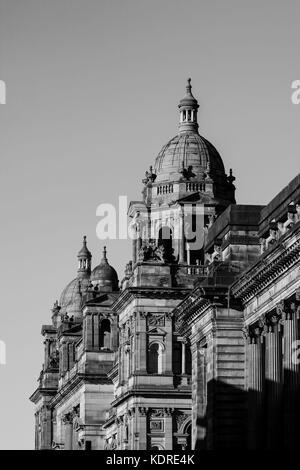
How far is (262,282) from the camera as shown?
102 metres

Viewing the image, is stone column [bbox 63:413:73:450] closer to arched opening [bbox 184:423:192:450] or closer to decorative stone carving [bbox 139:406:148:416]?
decorative stone carving [bbox 139:406:148:416]

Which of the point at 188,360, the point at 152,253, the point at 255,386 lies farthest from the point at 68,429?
the point at 255,386

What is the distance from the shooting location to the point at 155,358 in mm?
135125

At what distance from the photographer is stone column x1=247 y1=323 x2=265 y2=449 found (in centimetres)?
10400

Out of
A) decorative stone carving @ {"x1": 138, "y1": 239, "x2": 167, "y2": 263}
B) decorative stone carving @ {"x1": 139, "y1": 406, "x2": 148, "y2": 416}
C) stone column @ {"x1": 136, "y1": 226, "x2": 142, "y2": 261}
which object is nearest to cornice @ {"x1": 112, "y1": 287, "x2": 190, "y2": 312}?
decorative stone carving @ {"x1": 138, "y1": 239, "x2": 167, "y2": 263}

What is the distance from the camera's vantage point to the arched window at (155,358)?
134875mm

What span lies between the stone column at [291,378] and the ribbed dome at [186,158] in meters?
50.7

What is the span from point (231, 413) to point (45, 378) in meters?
87.1

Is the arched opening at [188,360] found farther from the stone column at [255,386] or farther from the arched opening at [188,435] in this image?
the stone column at [255,386]

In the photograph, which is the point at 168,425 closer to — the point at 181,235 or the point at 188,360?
the point at 188,360

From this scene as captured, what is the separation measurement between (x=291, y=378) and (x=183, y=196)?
5080cm

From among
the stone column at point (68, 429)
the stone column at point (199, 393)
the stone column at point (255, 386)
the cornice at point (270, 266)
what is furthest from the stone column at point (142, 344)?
the stone column at point (68, 429)
